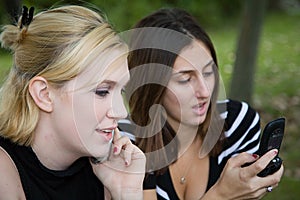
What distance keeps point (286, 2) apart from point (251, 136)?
1168 centimetres

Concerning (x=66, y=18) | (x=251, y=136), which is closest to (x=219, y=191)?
(x=251, y=136)

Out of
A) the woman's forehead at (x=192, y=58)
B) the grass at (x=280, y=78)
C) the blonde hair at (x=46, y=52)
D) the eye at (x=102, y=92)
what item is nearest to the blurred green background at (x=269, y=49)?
the grass at (x=280, y=78)

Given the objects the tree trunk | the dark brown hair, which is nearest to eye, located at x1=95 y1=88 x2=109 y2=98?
the dark brown hair

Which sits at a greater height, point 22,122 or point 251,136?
point 22,122

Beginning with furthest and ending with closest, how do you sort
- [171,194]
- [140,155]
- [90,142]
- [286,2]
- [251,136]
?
[286,2], [251,136], [171,194], [140,155], [90,142]

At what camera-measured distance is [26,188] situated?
224 centimetres

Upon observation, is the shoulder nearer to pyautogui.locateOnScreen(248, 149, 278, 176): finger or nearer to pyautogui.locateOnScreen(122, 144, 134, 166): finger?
pyautogui.locateOnScreen(122, 144, 134, 166): finger

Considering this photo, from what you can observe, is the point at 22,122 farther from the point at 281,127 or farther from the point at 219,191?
the point at 281,127

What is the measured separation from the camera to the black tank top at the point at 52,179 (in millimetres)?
2250

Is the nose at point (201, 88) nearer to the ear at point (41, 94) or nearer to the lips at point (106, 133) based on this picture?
the lips at point (106, 133)

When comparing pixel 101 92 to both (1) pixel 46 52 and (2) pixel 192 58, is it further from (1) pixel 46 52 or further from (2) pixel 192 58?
(2) pixel 192 58

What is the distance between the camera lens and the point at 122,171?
2445mm

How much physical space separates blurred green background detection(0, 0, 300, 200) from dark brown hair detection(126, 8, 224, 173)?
0.23m

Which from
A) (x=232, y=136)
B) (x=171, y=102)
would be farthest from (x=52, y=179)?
(x=232, y=136)
